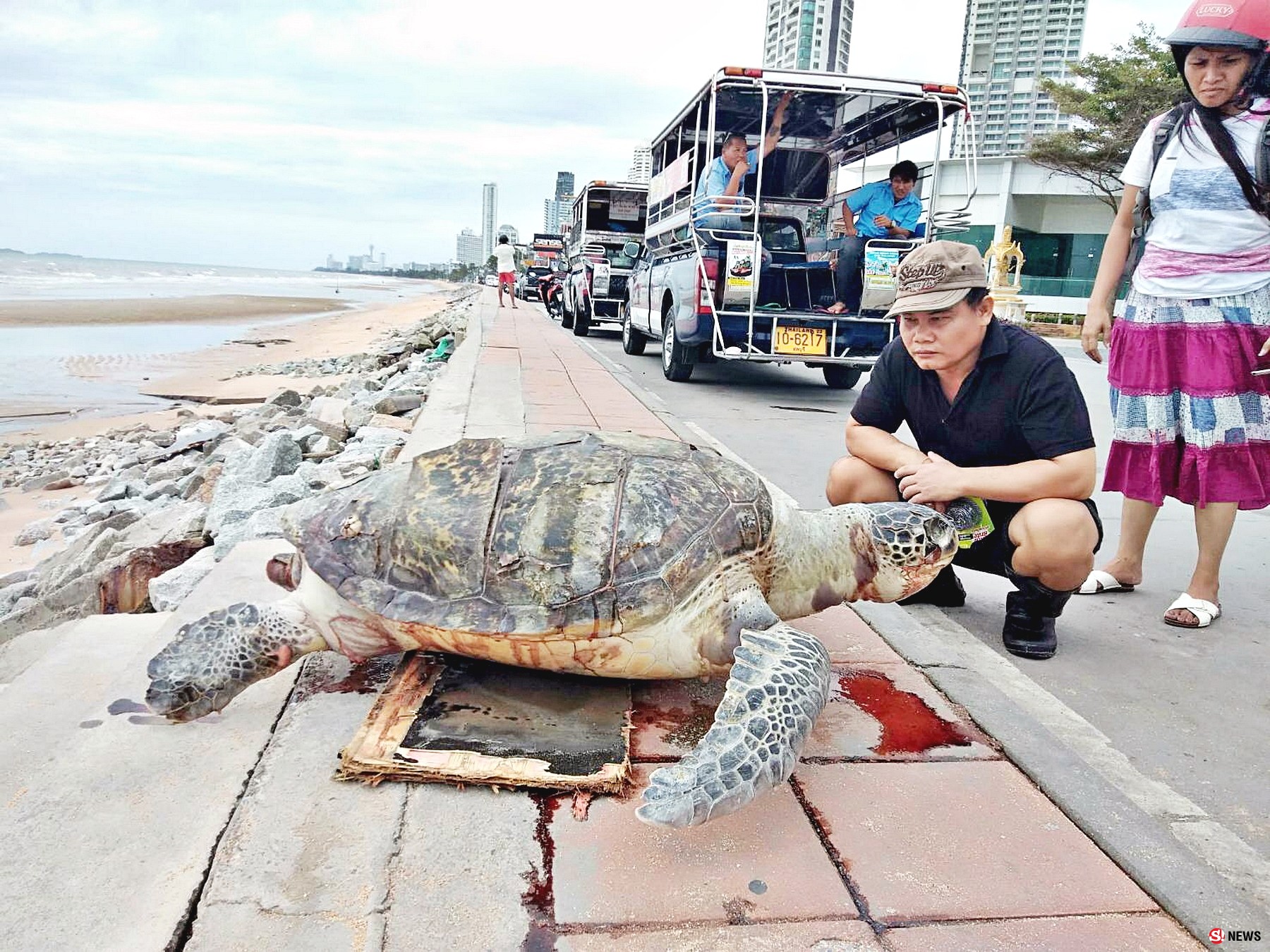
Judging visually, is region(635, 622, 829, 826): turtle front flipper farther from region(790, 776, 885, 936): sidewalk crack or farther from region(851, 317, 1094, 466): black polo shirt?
region(851, 317, 1094, 466): black polo shirt

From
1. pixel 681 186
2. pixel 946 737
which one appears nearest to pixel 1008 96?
pixel 681 186

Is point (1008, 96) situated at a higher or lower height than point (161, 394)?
higher

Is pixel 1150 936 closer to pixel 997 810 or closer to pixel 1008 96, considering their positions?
pixel 997 810

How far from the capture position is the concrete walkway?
1.48 metres

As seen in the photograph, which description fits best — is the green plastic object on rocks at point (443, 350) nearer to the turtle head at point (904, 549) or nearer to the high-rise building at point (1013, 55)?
the turtle head at point (904, 549)

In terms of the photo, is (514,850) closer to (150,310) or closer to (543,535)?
(543,535)

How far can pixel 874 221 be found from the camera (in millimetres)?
8383

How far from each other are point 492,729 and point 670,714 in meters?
0.49

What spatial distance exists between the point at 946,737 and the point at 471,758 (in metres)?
1.26

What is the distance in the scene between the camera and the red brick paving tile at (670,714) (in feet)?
6.79

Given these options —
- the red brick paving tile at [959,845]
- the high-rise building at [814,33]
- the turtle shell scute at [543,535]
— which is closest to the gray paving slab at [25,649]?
the turtle shell scute at [543,535]

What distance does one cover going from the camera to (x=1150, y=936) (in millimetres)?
1511

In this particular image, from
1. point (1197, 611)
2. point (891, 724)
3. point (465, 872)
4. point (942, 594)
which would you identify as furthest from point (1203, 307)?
point (465, 872)

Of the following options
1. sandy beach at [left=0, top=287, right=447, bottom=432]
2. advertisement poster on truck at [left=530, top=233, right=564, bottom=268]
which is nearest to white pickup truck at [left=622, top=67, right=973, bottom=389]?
sandy beach at [left=0, top=287, right=447, bottom=432]
